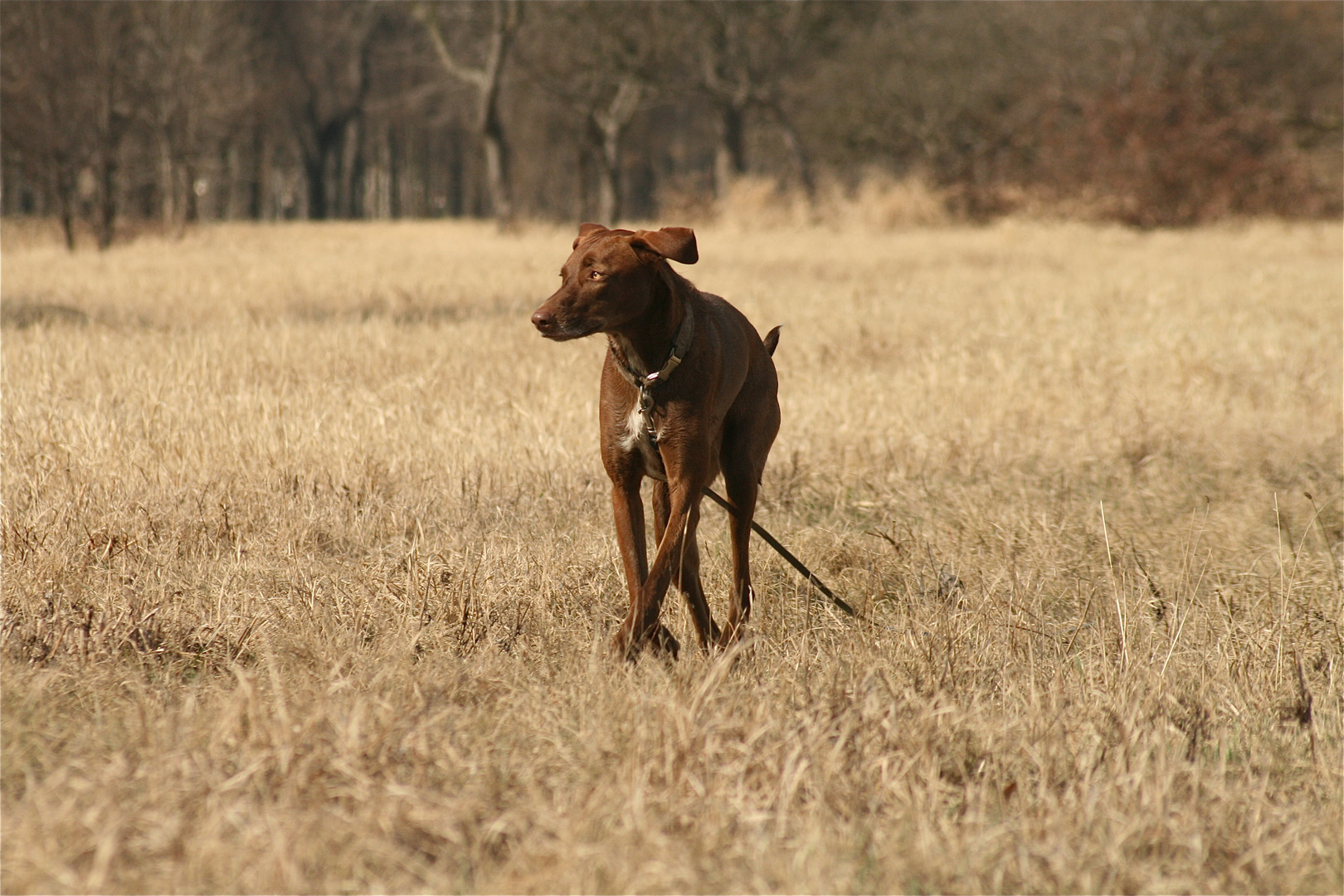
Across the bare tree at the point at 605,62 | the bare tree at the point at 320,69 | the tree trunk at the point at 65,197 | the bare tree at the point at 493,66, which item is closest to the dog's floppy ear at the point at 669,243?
the tree trunk at the point at 65,197

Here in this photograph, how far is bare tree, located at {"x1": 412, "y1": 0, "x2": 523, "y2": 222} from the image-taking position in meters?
27.9

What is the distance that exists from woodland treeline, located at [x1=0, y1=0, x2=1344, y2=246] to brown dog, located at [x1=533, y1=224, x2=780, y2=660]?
17986 millimetres

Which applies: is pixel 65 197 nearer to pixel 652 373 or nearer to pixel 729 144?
pixel 652 373

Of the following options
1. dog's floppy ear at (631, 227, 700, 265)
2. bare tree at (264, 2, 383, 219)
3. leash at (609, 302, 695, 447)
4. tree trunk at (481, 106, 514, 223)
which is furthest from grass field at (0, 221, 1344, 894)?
bare tree at (264, 2, 383, 219)

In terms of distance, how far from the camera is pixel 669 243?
2783 mm

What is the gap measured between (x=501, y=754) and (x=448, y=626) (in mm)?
928

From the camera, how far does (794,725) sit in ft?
8.16

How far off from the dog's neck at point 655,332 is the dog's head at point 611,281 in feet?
0.12

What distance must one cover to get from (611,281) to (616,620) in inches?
44.1

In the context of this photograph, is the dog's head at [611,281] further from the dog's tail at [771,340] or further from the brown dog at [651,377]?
the dog's tail at [771,340]

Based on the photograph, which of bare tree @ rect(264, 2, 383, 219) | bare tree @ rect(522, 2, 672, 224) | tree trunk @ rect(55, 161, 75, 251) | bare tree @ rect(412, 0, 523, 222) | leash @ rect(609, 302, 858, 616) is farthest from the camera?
bare tree @ rect(264, 2, 383, 219)

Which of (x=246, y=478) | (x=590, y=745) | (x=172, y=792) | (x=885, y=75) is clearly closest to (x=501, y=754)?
(x=590, y=745)

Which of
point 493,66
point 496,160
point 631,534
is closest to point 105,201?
point 493,66

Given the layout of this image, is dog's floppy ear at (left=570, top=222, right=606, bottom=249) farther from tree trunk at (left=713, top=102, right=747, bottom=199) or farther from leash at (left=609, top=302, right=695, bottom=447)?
tree trunk at (left=713, top=102, right=747, bottom=199)
